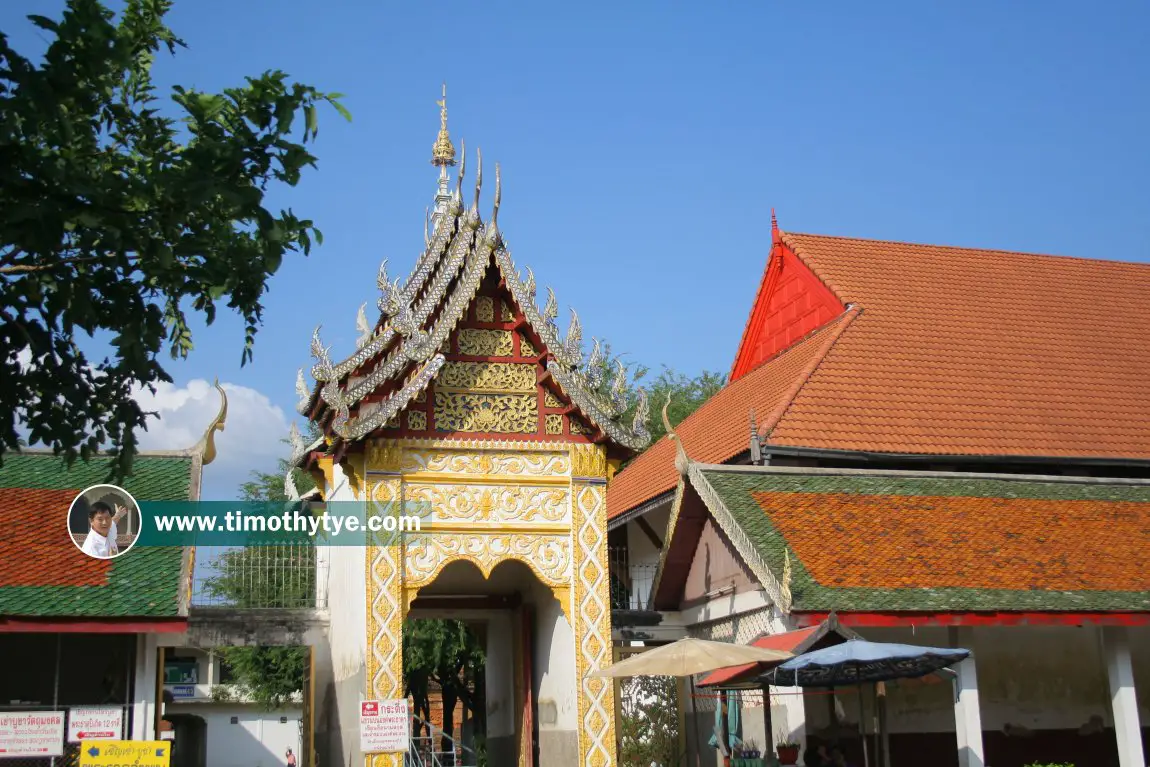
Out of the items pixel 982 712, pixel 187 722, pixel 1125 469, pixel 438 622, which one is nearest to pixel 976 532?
pixel 982 712

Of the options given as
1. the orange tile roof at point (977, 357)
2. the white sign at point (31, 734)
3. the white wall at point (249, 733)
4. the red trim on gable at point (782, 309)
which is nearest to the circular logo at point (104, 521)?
the white sign at point (31, 734)

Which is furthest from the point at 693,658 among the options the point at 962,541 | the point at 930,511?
the point at 930,511

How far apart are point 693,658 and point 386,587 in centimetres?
341

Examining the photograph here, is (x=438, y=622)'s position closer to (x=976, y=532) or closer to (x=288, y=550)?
(x=288, y=550)

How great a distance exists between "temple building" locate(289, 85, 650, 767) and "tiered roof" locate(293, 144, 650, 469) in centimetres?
2

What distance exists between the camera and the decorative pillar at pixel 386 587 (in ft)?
43.6

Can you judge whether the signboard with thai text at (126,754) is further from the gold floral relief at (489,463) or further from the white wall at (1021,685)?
the white wall at (1021,685)

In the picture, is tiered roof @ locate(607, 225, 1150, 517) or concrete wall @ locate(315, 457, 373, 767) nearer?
concrete wall @ locate(315, 457, 373, 767)

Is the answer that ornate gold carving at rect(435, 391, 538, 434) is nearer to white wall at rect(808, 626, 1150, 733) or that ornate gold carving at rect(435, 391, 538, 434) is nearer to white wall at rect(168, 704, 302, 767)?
white wall at rect(808, 626, 1150, 733)

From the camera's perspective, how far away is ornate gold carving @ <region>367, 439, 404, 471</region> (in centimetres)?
1377

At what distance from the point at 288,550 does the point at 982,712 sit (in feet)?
27.4

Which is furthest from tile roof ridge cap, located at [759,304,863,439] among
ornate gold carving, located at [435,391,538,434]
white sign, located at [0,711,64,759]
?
white sign, located at [0,711,64,759]

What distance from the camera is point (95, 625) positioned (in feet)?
42.9

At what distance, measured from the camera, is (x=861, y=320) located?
68.4ft
